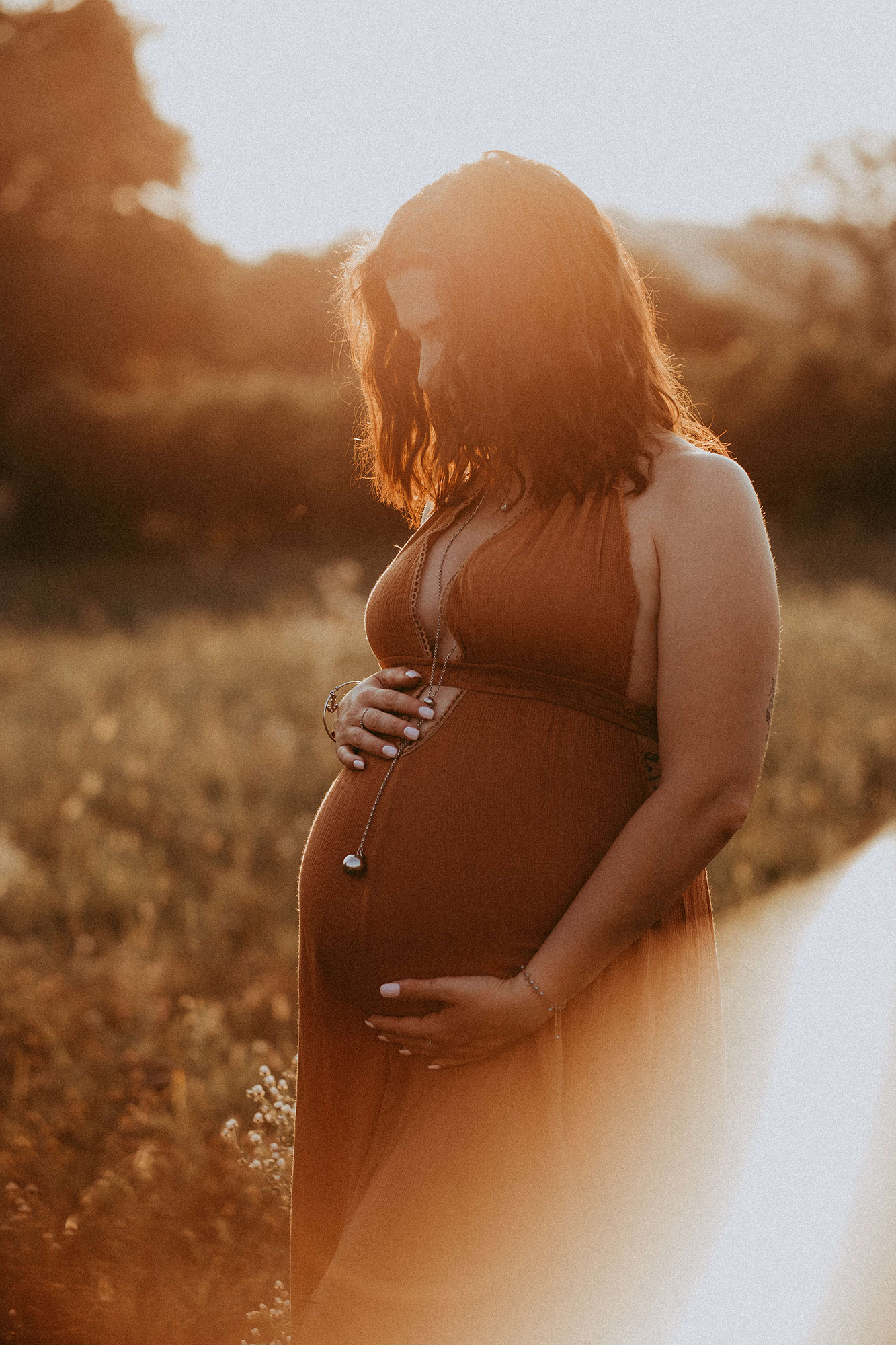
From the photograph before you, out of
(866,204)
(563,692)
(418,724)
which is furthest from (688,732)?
(866,204)

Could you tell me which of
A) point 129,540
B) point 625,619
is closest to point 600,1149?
point 625,619

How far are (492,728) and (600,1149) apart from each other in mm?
639

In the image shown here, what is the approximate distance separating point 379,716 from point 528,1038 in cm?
54

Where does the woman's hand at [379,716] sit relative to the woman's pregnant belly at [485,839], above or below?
above

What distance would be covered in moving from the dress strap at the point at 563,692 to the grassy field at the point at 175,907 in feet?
4.07

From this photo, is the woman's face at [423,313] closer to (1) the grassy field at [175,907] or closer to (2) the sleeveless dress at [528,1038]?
(2) the sleeveless dress at [528,1038]

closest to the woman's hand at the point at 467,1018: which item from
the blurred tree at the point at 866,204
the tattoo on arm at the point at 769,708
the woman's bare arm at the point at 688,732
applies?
the woman's bare arm at the point at 688,732

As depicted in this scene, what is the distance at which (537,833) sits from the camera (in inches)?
62.1

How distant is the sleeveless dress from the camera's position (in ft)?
5.08

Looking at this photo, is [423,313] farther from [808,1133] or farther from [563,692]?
[808,1133]

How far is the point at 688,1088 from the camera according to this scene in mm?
1668

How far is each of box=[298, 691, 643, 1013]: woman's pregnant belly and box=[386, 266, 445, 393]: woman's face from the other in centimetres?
55

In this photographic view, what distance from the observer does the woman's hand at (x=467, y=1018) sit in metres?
1.51

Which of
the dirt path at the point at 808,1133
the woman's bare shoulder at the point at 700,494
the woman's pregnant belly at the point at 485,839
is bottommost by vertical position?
the dirt path at the point at 808,1133
